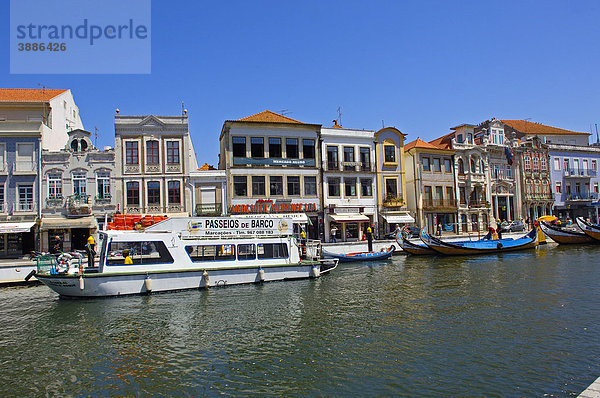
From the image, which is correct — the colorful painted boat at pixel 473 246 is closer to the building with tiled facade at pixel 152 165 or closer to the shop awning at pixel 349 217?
the shop awning at pixel 349 217

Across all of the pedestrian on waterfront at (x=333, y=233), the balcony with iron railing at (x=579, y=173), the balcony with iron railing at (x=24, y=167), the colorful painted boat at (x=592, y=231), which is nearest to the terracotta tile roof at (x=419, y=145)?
the pedestrian on waterfront at (x=333, y=233)

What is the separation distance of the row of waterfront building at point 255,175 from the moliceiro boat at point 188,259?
4.90 m

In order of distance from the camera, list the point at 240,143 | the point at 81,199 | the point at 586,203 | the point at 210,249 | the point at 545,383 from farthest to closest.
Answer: the point at 586,203 < the point at 240,143 < the point at 81,199 < the point at 210,249 < the point at 545,383

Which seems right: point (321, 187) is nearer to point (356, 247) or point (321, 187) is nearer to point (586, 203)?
point (356, 247)

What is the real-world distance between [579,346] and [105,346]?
45.9 feet

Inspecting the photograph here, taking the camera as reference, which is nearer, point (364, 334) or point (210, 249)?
point (364, 334)

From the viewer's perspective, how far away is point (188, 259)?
21.6m

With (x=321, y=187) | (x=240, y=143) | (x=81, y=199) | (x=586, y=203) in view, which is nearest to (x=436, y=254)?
(x=321, y=187)

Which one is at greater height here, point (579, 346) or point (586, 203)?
point (586, 203)

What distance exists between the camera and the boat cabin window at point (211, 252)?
2216cm

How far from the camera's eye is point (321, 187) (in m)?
42.1

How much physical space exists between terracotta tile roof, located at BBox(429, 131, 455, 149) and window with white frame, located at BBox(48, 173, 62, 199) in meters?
40.9

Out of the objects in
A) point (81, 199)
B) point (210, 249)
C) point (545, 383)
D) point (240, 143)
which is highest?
point (240, 143)

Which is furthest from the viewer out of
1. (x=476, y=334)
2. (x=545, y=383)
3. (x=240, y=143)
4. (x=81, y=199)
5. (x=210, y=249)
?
(x=240, y=143)
